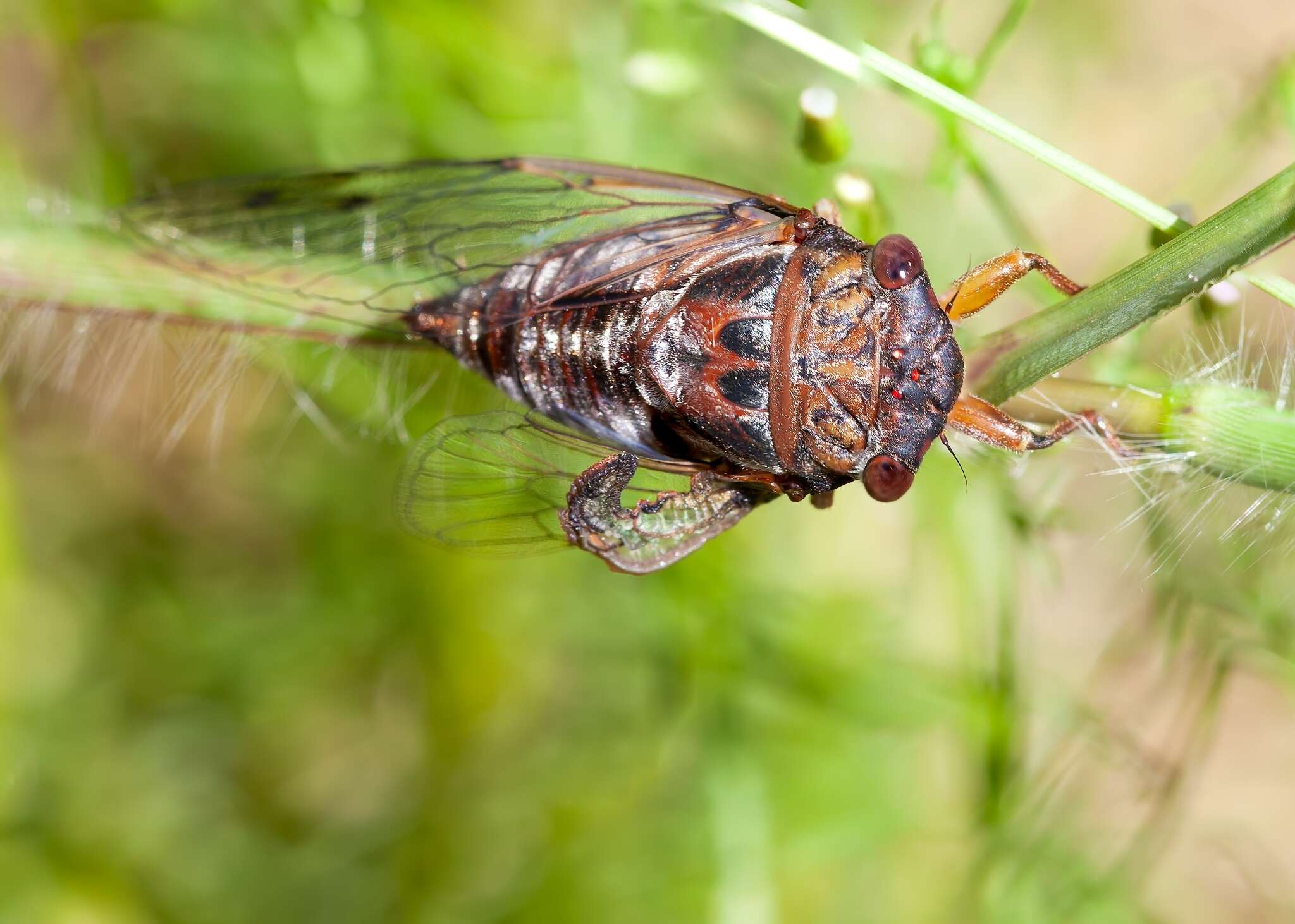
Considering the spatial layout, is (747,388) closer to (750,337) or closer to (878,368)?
(750,337)

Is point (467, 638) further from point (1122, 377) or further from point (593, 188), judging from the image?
point (1122, 377)

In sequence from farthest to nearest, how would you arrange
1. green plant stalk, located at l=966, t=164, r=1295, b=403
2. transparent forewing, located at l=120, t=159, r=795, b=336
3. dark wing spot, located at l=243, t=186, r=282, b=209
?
1. dark wing spot, located at l=243, t=186, r=282, b=209
2. transparent forewing, located at l=120, t=159, r=795, b=336
3. green plant stalk, located at l=966, t=164, r=1295, b=403

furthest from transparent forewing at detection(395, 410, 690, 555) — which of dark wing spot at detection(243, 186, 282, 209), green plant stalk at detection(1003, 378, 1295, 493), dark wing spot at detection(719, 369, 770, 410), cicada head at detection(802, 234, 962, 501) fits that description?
green plant stalk at detection(1003, 378, 1295, 493)

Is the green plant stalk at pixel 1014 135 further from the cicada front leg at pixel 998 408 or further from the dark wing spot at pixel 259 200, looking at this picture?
the dark wing spot at pixel 259 200

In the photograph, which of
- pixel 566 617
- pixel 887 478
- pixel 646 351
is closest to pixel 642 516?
pixel 646 351

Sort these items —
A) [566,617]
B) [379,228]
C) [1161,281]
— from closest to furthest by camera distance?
[1161,281] < [379,228] < [566,617]

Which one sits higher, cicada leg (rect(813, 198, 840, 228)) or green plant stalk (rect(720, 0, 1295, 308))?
green plant stalk (rect(720, 0, 1295, 308))

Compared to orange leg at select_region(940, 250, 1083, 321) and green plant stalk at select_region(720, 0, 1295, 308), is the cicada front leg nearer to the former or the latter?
orange leg at select_region(940, 250, 1083, 321)
